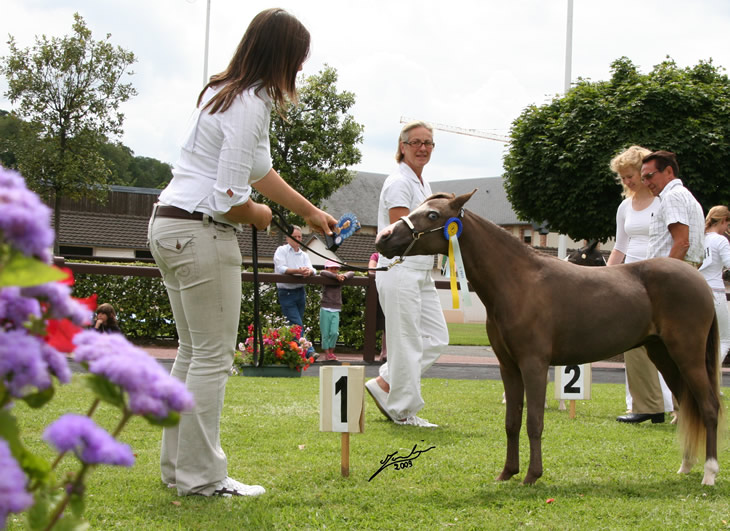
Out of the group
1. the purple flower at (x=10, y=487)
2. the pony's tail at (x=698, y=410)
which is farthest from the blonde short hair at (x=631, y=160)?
the purple flower at (x=10, y=487)

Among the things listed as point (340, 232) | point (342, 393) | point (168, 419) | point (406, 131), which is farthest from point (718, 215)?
point (168, 419)

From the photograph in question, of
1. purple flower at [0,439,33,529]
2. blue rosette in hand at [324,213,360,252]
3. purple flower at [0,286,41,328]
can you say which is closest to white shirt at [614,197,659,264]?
blue rosette in hand at [324,213,360,252]

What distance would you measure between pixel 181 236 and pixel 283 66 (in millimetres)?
1009

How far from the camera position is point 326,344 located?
13.1 meters

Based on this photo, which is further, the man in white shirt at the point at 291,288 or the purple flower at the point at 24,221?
the man in white shirt at the point at 291,288

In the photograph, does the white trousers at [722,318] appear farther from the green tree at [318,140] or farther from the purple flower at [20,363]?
the green tree at [318,140]

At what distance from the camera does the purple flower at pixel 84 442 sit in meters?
1.13

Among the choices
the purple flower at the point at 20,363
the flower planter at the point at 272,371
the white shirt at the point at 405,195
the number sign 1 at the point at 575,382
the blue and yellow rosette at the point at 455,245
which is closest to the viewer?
the purple flower at the point at 20,363

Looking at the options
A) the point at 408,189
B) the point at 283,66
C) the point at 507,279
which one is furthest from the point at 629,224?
the point at 283,66

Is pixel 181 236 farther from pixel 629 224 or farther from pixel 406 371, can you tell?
pixel 629 224

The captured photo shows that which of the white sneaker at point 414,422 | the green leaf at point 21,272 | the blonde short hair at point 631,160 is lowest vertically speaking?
the white sneaker at point 414,422

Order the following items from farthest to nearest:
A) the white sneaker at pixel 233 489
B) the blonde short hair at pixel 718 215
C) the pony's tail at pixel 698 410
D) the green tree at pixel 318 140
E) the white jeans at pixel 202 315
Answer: the green tree at pixel 318 140 → the blonde short hair at pixel 718 215 → the pony's tail at pixel 698 410 → the white sneaker at pixel 233 489 → the white jeans at pixel 202 315

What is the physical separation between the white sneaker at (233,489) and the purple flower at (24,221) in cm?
306

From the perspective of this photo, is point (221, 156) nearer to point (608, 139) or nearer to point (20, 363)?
point (20, 363)
